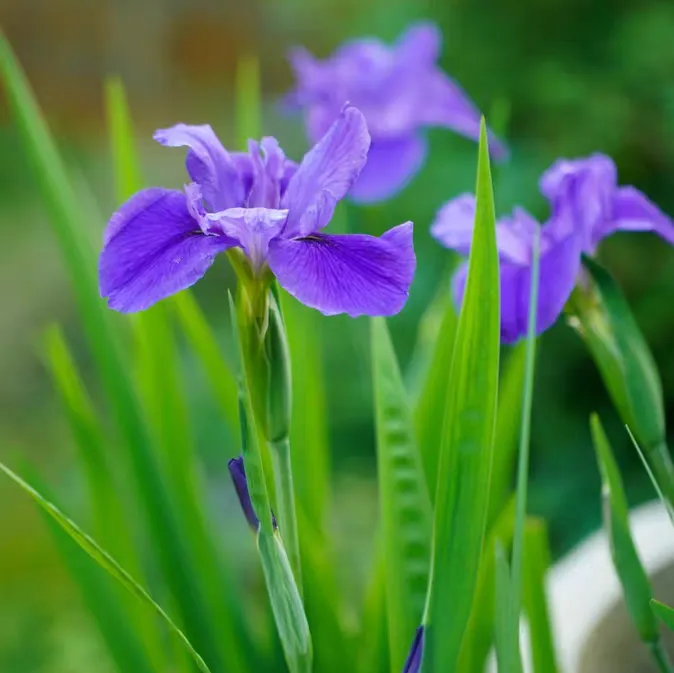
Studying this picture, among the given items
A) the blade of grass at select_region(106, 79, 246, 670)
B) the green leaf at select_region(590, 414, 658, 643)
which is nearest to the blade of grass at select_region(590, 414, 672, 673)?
the green leaf at select_region(590, 414, 658, 643)

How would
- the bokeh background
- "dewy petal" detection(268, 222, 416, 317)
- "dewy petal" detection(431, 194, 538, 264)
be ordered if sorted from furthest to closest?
the bokeh background, "dewy petal" detection(431, 194, 538, 264), "dewy petal" detection(268, 222, 416, 317)

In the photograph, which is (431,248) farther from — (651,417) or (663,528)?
(651,417)

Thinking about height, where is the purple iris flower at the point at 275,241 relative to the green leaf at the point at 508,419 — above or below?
above

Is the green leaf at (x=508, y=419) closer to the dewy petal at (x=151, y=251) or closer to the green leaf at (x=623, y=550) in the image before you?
the green leaf at (x=623, y=550)

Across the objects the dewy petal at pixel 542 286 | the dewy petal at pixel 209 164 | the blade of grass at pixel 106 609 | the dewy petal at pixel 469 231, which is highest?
the dewy petal at pixel 209 164

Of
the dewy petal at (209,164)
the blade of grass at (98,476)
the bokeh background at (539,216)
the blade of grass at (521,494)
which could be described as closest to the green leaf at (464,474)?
the blade of grass at (521,494)

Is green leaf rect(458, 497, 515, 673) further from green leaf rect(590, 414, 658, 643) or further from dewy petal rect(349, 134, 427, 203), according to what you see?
dewy petal rect(349, 134, 427, 203)
